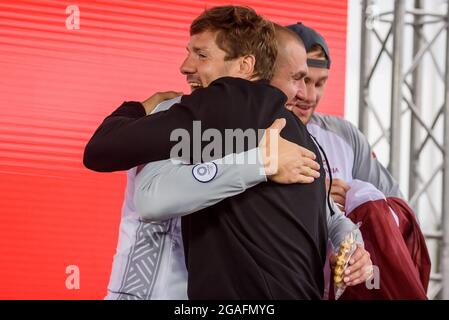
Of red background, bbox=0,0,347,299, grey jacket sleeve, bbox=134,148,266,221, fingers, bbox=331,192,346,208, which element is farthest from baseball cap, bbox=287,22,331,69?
grey jacket sleeve, bbox=134,148,266,221

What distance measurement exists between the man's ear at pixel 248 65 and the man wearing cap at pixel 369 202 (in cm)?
69

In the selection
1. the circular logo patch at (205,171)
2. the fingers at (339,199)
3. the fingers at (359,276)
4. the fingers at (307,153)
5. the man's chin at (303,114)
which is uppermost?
the man's chin at (303,114)

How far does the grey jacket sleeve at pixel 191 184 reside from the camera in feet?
5.21

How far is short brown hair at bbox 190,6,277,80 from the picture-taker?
1.81 meters

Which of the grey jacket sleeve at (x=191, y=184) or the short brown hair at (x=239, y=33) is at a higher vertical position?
the short brown hair at (x=239, y=33)

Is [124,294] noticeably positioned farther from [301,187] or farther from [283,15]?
[283,15]

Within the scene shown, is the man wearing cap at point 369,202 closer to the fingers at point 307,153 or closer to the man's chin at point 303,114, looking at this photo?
the man's chin at point 303,114

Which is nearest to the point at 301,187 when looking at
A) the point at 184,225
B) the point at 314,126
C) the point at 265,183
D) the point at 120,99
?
the point at 265,183

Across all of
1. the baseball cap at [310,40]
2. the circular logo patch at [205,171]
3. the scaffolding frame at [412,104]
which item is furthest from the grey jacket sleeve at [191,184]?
the scaffolding frame at [412,104]

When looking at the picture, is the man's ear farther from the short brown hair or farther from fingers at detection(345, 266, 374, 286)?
fingers at detection(345, 266, 374, 286)

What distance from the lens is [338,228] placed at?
1938 mm

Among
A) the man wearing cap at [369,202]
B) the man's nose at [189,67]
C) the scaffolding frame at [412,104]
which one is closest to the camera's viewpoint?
the man's nose at [189,67]

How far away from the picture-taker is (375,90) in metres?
7.01

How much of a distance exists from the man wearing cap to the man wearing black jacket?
1.83 ft
